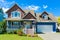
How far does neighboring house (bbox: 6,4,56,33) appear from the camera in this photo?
44531mm

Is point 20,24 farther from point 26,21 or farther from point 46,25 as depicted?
point 46,25

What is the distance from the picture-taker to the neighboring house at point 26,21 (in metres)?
44.5

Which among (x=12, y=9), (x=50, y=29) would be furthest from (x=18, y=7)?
(x=50, y=29)

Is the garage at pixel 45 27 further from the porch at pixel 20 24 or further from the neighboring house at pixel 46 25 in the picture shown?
the porch at pixel 20 24

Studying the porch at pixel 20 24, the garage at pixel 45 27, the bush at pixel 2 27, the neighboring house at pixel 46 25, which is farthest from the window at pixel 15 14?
the garage at pixel 45 27

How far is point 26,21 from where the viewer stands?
44812 mm

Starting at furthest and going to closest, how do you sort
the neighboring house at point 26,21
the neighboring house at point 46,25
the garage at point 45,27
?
the garage at point 45,27 < the neighboring house at point 46,25 < the neighboring house at point 26,21

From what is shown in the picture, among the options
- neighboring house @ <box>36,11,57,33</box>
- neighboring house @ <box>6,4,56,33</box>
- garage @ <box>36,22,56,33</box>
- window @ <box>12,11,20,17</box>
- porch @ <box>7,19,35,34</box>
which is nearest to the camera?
porch @ <box>7,19,35,34</box>

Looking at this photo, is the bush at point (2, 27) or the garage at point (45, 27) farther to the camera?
the garage at point (45, 27)

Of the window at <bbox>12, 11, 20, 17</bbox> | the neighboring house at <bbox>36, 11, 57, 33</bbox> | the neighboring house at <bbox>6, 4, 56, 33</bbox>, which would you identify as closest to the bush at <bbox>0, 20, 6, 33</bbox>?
the neighboring house at <bbox>6, 4, 56, 33</bbox>

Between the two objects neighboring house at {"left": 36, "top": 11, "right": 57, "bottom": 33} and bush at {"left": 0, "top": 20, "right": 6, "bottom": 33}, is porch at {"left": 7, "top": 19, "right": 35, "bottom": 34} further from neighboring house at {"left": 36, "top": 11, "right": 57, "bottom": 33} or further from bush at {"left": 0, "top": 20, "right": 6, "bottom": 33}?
neighboring house at {"left": 36, "top": 11, "right": 57, "bottom": 33}

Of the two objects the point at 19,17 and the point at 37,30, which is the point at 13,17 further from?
the point at 37,30

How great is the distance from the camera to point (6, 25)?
145 feet

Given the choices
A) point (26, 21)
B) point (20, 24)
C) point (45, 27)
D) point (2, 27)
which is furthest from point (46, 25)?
point (2, 27)
